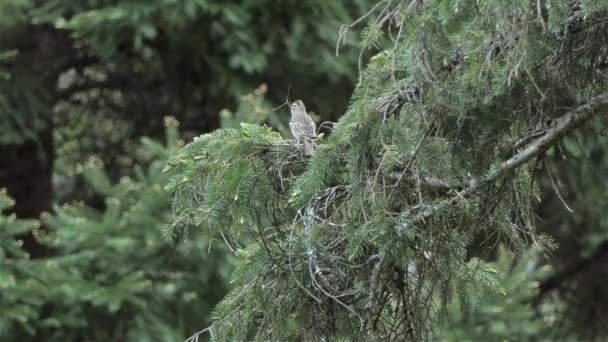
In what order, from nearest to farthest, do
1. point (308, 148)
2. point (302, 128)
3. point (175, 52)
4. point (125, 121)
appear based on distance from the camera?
point (308, 148), point (302, 128), point (175, 52), point (125, 121)

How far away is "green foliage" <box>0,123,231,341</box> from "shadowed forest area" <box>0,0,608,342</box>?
0.06 ft

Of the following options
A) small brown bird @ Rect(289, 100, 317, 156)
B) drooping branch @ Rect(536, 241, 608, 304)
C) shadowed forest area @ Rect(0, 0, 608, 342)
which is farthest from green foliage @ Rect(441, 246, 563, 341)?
small brown bird @ Rect(289, 100, 317, 156)

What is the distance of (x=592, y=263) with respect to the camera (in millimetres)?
11258

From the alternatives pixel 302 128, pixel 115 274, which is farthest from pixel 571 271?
pixel 302 128

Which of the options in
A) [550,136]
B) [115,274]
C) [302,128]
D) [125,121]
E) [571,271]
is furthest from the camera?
[571,271]

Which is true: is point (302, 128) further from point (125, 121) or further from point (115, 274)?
point (125, 121)

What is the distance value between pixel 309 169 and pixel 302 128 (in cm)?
107

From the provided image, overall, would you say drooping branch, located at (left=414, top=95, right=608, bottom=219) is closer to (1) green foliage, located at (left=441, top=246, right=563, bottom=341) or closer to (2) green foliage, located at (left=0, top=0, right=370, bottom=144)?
(2) green foliage, located at (left=0, top=0, right=370, bottom=144)

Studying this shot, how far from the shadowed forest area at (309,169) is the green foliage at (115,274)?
0.7 inches

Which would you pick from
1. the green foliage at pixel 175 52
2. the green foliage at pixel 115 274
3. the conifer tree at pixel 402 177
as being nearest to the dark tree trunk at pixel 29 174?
the green foliage at pixel 175 52

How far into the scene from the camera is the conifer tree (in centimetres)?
344

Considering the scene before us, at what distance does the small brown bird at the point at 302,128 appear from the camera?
3979mm

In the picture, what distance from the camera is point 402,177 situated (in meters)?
3.55

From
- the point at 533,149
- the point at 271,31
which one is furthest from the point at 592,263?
the point at 533,149
